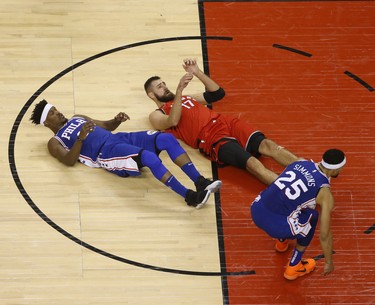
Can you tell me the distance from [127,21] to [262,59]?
169 centimetres

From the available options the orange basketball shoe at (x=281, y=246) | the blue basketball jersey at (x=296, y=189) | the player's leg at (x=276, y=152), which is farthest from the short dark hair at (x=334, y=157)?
the player's leg at (x=276, y=152)

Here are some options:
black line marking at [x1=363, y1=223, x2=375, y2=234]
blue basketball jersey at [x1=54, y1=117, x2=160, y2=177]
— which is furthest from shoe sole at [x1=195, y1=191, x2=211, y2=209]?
black line marking at [x1=363, y1=223, x2=375, y2=234]

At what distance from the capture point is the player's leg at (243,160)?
1009 cm

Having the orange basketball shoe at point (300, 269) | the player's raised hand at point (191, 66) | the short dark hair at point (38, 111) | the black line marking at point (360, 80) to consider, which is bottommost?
the orange basketball shoe at point (300, 269)

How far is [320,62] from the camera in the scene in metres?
11.5

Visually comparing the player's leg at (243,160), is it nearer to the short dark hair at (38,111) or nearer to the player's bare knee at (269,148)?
the player's bare knee at (269,148)

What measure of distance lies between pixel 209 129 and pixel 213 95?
1.88ft

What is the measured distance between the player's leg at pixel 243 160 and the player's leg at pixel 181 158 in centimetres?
40

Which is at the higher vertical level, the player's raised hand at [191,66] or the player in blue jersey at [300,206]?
the player's raised hand at [191,66]

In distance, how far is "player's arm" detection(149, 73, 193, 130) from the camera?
10.3 m

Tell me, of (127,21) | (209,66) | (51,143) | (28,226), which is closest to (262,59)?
(209,66)

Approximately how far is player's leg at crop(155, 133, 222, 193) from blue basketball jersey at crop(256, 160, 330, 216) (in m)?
0.87

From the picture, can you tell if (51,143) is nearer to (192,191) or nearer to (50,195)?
(50,195)

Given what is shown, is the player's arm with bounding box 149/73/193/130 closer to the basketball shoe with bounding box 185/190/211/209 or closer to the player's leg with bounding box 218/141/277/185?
the player's leg with bounding box 218/141/277/185
